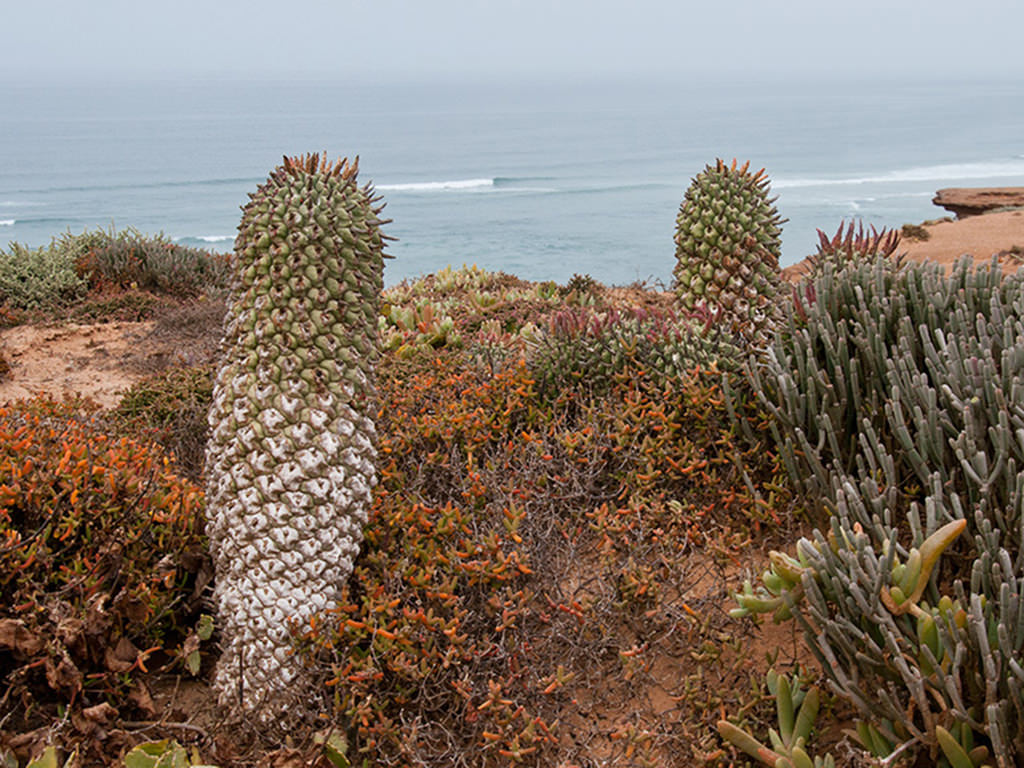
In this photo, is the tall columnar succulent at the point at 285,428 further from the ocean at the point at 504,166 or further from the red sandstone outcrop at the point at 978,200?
the red sandstone outcrop at the point at 978,200

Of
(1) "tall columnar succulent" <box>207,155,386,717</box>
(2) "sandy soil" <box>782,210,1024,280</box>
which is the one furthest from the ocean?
(1) "tall columnar succulent" <box>207,155,386,717</box>

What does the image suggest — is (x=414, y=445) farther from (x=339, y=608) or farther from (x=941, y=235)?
(x=941, y=235)

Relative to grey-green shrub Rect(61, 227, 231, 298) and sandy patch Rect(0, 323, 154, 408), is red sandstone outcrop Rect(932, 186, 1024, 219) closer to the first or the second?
grey-green shrub Rect(61, 227, 231, 298)

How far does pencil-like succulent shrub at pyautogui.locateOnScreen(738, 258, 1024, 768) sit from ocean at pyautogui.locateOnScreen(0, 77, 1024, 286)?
53.9 feet

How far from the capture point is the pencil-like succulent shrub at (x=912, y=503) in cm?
241

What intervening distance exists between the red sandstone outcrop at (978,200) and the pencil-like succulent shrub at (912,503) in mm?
18617

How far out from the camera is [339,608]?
3.27m

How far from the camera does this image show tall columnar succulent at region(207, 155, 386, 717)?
3.19 metres

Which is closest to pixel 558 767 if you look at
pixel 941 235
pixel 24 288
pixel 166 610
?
pixel 166 610

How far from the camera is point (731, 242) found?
5.17 m

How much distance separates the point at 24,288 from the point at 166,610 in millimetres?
8103

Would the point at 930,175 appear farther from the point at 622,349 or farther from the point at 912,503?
the point at 912,503

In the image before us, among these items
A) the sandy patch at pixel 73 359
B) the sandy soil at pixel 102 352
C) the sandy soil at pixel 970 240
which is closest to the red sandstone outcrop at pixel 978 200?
the sandy soil at pixel 970 240

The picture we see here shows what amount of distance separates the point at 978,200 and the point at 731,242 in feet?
61.9
